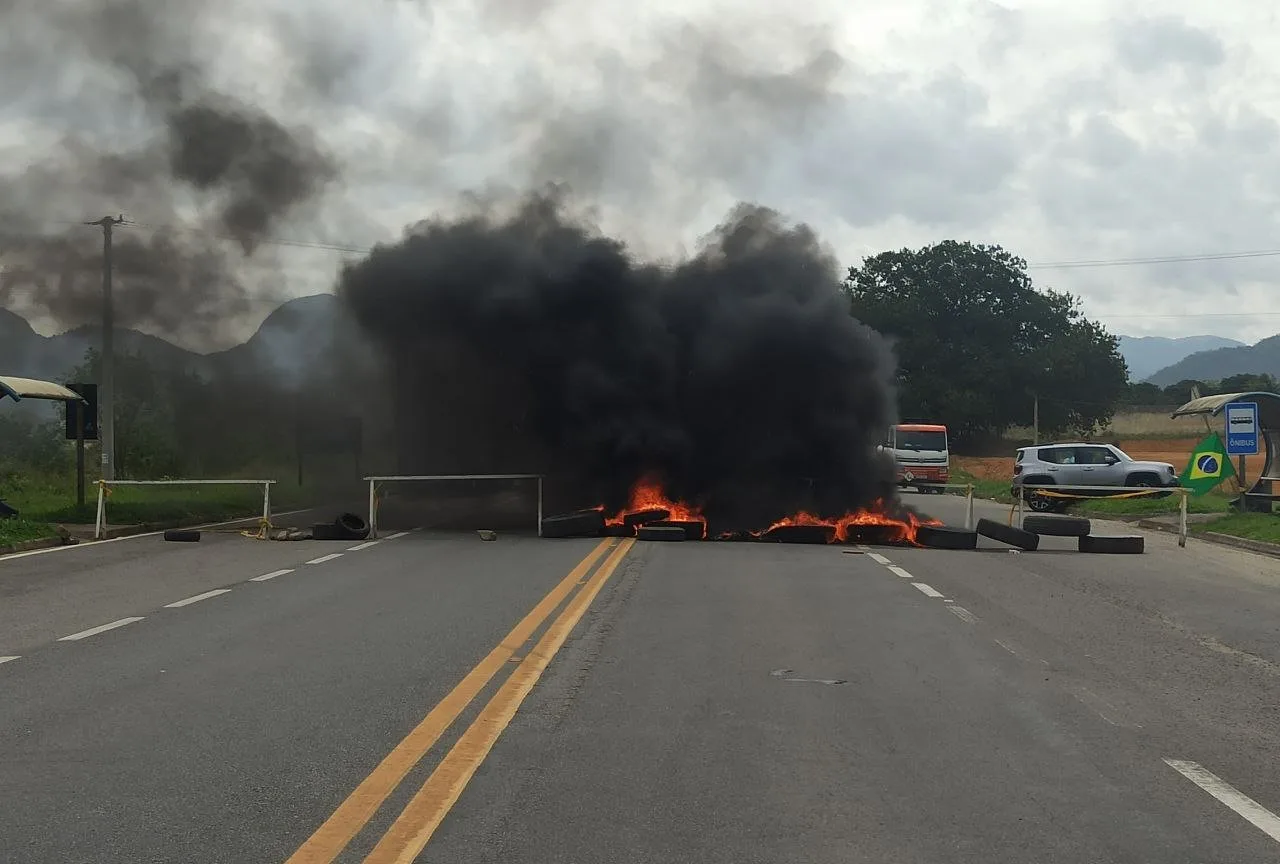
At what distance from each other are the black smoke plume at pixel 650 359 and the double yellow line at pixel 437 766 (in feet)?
40.7

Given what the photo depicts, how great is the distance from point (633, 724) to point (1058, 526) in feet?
41.7

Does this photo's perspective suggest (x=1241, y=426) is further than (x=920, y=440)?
No

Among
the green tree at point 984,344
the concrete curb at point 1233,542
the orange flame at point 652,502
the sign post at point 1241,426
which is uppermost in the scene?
the green tree at point 984,344

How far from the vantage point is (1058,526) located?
17.3 m

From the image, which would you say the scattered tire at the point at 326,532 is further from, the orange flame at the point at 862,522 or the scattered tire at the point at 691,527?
the orange flame at the point at 862,522

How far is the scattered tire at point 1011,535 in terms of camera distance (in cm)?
1722

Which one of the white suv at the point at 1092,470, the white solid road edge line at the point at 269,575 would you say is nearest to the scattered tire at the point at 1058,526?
the white solid road edge line at the point at 269,575

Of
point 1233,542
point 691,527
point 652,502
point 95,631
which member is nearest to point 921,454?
point 1233,542

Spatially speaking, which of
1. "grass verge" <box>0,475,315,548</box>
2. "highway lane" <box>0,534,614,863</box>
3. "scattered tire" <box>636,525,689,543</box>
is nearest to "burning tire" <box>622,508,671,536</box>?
"scattered tire" <box>636,525,689,543</box>

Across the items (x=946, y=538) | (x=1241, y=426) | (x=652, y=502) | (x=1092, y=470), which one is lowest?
(x=946, y=538)

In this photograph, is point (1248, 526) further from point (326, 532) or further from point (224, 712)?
point (224, 712)

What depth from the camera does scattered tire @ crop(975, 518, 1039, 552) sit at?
1722 centimetres

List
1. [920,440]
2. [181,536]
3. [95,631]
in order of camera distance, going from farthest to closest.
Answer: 1. [920,440]
2. [181,536]
3. [95,631]

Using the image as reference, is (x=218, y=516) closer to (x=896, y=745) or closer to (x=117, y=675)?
(x=117, y=675)
